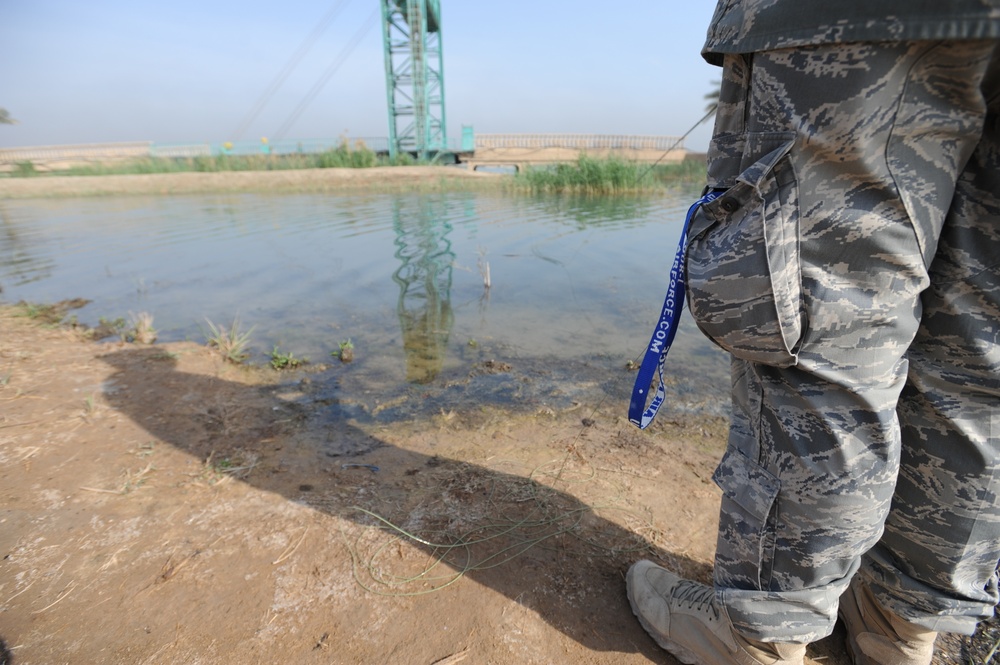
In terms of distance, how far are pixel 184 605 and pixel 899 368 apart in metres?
1.80

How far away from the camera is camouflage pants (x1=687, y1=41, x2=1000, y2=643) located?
0.82m

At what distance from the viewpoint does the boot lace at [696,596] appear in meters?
1.17

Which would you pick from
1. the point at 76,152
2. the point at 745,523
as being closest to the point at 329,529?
the point at 745,523

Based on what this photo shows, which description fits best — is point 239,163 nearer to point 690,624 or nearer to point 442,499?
point 442,499

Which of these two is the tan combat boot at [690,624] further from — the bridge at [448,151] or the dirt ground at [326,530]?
the bridge at [448,151]

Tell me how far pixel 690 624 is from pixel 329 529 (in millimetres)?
1111

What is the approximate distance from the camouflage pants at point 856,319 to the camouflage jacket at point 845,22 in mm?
28

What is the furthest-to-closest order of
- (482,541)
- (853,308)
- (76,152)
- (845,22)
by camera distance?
(76,152) → (482,541) → (853,308) → (845,22)

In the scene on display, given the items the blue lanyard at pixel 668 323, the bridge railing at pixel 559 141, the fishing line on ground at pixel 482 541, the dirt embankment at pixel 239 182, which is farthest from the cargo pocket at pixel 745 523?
the bridge railing at pixel 559 141

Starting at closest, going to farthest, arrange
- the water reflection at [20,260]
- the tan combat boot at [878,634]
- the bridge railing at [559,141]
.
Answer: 1. the tan combat boot at [878,634]
2. the water reflection at [20,260]
3. the bridge railing at [559,141]

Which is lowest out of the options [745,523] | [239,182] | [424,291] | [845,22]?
[424,291]

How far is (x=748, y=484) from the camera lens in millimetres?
1057

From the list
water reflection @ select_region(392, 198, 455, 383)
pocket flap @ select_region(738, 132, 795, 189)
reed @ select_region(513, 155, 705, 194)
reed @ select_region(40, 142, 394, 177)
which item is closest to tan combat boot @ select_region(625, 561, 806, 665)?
pocket flap @ select_region(738, 132, 795, 189)

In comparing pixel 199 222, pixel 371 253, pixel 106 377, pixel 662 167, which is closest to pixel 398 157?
pixel 662 167
